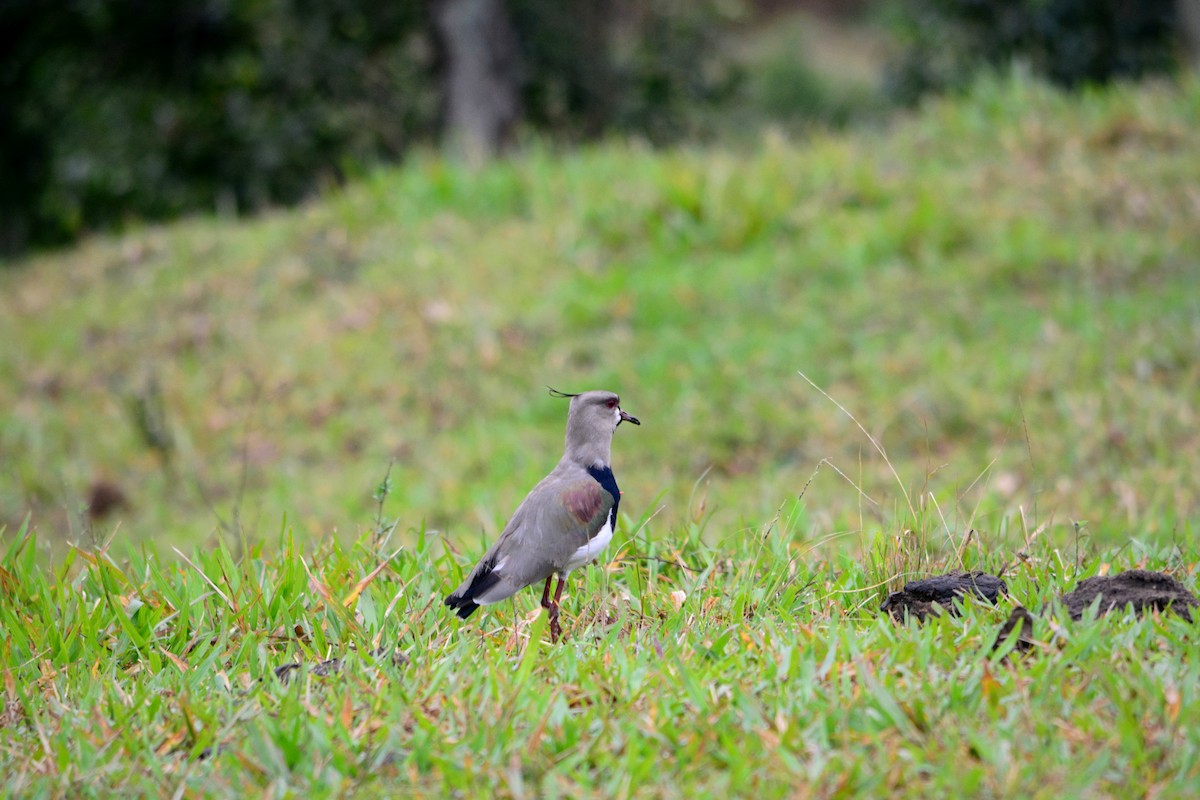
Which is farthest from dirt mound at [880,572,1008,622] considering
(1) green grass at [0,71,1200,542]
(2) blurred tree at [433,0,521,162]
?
(2) blurred tree at [433,0,521,162]

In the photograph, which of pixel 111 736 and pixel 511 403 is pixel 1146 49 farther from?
pixel 111 736

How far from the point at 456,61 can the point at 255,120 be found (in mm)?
3179

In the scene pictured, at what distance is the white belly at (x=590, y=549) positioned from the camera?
300 cm

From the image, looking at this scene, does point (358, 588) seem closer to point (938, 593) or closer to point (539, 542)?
point (539, 542)

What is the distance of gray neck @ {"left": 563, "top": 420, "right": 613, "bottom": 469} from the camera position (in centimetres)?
320

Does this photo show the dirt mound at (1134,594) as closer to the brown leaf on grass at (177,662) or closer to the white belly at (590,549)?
the white belly at (590,549)

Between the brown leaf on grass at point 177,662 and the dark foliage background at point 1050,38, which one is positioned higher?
the dark foliage background at point 1050,38

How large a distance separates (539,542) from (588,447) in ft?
1.10

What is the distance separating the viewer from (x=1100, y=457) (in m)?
5.86

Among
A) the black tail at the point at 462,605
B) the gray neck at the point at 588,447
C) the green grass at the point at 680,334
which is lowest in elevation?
the green grass at the point at 680,334

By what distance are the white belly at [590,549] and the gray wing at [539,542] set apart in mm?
13

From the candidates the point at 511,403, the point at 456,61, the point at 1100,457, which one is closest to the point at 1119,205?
the point at 1100,457

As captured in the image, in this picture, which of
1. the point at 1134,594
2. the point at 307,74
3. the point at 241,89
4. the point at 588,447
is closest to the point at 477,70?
the point at 307,74

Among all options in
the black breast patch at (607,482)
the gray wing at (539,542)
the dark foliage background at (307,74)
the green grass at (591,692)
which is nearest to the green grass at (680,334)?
the green grass at (591,692)
